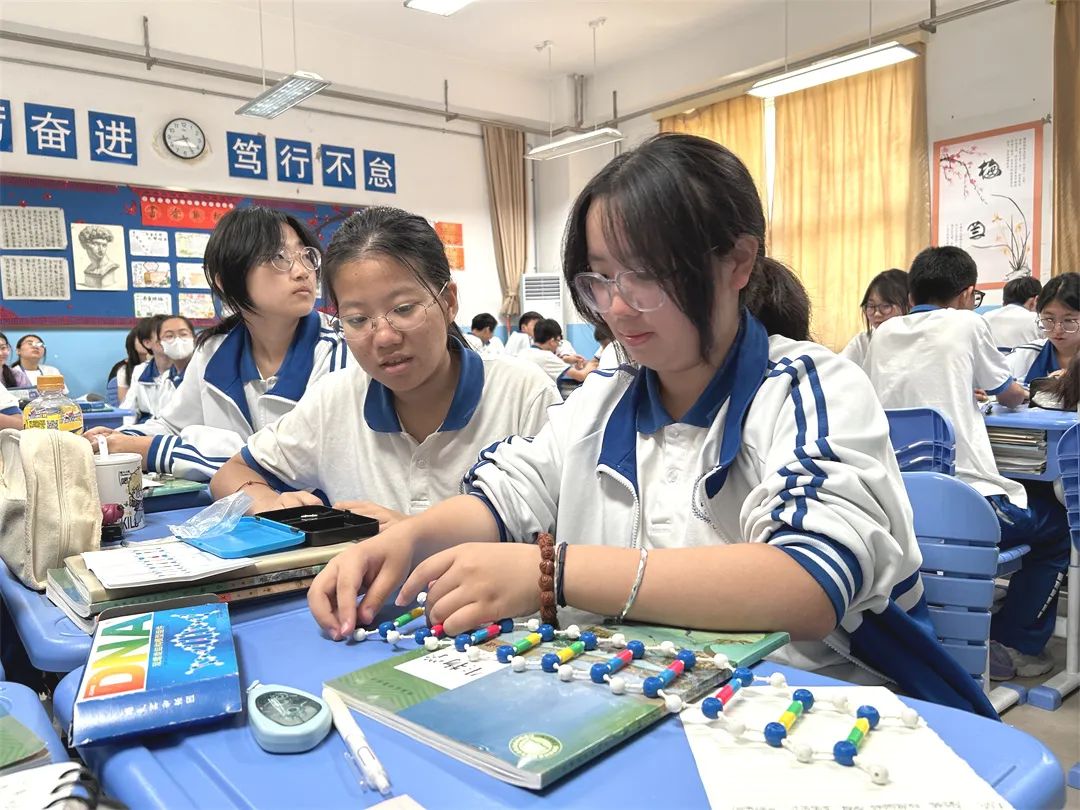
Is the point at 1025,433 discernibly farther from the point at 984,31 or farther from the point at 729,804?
Answer: the point at 984,31

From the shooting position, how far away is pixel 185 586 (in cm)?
88

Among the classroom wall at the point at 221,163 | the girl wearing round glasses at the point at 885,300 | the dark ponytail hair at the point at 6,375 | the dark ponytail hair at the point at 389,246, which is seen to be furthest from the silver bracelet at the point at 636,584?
the classroom wall at the point at 221,163

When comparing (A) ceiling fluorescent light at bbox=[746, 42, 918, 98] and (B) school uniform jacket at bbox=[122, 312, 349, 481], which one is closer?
(B) school uniform jacket at bbox=[122, 312, 349, 481]

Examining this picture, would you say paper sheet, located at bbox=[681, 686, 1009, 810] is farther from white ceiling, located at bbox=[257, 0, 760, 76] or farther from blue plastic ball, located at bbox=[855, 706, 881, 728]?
white ceiling, located at bbox=[257, 0, 760, 76]

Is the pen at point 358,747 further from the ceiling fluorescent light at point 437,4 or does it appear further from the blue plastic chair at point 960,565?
the ceiling fluorescent light at point 437,4

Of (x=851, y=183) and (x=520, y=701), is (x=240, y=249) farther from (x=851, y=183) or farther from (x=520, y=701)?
(x=851, y=183)

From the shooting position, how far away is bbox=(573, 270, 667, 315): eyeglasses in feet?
2.83

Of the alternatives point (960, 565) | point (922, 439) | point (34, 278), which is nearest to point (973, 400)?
point (922, 439)

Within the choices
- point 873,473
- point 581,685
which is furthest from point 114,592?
point 873,473

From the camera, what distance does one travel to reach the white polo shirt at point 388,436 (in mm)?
1407

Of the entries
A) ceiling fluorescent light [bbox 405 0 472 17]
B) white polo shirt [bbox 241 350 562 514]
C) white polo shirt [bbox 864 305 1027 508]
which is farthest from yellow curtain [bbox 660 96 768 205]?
white polo shirt [bbox 241 350 562 514]

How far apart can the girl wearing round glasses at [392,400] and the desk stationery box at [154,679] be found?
435mm

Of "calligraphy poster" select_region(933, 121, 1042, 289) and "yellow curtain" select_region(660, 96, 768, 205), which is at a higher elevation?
"yellow curtain" select_region(660, 96, 768, 205)

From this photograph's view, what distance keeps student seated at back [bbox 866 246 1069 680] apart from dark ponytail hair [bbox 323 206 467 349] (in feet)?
6.60
